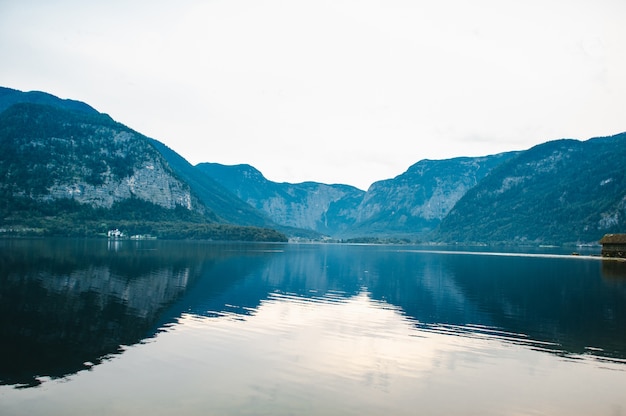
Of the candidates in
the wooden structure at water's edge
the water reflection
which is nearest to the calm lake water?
the water reflection

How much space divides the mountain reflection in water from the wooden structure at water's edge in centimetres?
5784

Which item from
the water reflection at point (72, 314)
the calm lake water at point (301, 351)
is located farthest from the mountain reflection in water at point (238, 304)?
the calm lake water at point (301, 351)

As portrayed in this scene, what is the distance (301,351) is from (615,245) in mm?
137588

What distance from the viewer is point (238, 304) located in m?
49.8

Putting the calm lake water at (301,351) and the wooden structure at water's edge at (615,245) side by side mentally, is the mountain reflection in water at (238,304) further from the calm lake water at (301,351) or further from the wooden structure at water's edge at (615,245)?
the wooden structure at water's edge at (615,245)

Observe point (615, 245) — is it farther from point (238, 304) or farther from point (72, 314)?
point (72, 314)

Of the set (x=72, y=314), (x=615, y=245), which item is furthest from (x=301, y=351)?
(x=615, y=245)

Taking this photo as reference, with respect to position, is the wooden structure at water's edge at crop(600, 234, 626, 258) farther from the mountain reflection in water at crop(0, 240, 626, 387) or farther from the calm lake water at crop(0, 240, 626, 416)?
the calm lake water at crop(0, 240, 626, 416)

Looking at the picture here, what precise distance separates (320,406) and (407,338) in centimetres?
1611

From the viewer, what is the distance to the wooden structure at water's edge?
13662 centimetres

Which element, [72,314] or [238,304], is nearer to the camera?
[72,314]

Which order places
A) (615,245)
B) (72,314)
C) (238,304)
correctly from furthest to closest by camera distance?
1. (615,245)
2. (238,304)
3. (72,314)

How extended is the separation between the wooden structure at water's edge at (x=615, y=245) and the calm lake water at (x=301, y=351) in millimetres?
88631

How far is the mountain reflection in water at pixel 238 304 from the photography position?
30578mm
